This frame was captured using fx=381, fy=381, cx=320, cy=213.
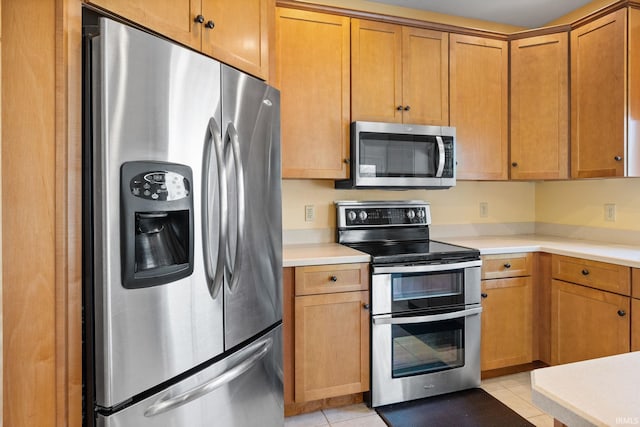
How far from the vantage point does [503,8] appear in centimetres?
278

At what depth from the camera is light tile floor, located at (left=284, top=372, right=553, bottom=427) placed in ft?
6.64

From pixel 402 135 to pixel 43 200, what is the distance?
1942 mm

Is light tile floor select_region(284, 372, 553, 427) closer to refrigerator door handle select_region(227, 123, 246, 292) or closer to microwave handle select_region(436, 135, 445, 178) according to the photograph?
refrigerator door handle select_region(227, 123, 246, 292)

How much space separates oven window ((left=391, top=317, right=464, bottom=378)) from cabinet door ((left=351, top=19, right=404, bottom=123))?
129 centimetres

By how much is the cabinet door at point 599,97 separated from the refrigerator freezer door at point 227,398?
2.20 m

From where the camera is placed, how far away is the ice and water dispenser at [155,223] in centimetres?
108

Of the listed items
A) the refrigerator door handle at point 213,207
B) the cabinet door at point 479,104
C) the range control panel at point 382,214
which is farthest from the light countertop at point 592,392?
the cabinet door at point 479,104

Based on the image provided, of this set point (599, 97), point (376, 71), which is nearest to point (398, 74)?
point (376, 71)

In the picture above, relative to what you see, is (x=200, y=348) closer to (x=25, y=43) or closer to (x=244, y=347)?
(x=244, y=347)

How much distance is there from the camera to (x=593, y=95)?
95.0 inches

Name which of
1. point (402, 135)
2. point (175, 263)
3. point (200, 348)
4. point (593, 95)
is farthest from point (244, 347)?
point (593, 95)

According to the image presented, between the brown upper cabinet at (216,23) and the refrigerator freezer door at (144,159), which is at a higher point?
the brown upper cabinet at (216,23)

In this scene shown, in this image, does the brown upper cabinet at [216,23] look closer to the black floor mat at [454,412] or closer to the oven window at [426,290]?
the oven window at [426,290]

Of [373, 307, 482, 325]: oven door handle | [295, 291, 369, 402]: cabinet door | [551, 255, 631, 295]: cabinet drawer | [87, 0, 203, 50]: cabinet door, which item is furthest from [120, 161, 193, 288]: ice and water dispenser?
[551, 255, 631, 295]: cabinet drawer
